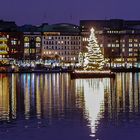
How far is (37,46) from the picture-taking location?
171 meters

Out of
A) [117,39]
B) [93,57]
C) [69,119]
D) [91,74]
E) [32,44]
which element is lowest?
[69,119]

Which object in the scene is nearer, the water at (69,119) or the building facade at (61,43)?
the water at (69,119)

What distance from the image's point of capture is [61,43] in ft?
565

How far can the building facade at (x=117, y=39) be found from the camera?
168000 mm

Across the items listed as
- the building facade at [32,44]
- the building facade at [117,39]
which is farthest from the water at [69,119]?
the building facade at [32,44]

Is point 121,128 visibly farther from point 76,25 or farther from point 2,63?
point 76,25

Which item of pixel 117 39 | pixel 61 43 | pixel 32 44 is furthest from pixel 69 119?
pixel 117 39

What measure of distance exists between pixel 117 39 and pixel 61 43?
16.1m

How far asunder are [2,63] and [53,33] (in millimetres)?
32219

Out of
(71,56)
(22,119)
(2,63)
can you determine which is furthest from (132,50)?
(22,119)

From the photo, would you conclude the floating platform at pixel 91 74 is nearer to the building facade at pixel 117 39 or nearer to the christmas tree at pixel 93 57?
the christmas tree at pixel 93 57

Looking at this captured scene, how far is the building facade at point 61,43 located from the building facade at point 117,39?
2441 millimetres

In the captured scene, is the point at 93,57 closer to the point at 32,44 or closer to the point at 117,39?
the point at 32,44

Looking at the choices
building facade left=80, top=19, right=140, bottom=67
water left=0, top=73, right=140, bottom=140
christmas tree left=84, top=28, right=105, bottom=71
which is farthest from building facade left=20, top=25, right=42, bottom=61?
water left=0, top=73, right=140, bottom=140
